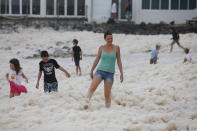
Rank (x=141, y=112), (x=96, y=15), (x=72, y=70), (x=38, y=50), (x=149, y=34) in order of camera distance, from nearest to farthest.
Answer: (x=141, y=112), (x=72, y=70), (x=38, y=50), (x=149, y=34), (x=96, y=15)

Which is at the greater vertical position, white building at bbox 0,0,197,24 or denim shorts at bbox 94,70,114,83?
white building at bbox 0,0,197,24

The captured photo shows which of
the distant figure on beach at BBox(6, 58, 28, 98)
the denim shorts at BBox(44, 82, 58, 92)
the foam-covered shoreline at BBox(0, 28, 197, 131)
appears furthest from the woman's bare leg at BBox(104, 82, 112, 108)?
the distant figure on beach at BBox(6, 58, 28, 98)

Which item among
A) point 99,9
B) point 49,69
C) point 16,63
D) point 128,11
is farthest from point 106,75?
point 99,9

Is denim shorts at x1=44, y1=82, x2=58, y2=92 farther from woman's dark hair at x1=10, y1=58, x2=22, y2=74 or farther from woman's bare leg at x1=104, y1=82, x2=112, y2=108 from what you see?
woman's bare leg at x1=104, y1=82, x2=112, y2=108

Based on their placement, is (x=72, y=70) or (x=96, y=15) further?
→ (x=96, y=15)

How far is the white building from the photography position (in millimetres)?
28656

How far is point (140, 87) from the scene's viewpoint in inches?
388

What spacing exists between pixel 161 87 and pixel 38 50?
13.0m

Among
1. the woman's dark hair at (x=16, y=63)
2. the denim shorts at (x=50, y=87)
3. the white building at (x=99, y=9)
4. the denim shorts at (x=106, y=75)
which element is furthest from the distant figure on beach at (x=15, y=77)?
the white building at (x=99, y=9)

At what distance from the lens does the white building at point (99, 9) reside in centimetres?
2866

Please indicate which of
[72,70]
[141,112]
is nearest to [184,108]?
[141,112]

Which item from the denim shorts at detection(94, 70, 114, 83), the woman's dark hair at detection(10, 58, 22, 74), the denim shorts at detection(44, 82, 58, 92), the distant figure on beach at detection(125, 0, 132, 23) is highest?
the distant figure on beach at detection(125, 0, 132, 23)

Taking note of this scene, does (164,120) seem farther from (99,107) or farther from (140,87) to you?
(140,87)

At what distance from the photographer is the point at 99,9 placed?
95.8ft
